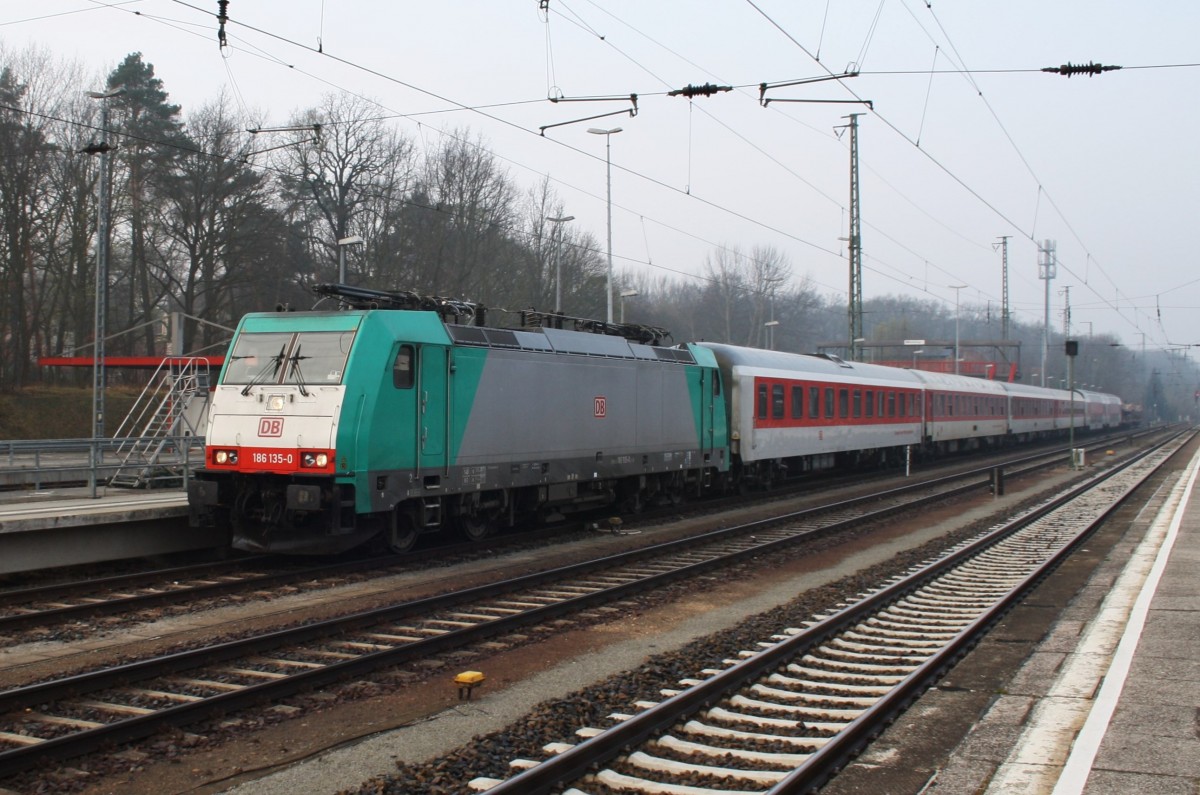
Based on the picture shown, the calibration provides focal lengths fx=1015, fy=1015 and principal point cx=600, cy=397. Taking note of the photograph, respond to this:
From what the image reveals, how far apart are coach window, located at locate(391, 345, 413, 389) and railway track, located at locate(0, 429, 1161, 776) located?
9.65 ft

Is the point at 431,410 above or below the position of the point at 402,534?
above

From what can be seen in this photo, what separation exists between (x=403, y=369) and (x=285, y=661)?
516cm

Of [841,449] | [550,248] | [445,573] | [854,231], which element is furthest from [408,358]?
[550,248]

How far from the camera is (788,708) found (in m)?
7.11

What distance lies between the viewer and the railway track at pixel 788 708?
5633 millimetres

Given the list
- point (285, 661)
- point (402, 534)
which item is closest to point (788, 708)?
point (285, 661)

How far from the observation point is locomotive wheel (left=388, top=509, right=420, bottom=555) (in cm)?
1339

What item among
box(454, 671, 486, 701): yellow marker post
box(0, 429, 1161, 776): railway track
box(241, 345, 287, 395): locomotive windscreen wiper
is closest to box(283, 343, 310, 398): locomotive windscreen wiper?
box(241, 345, 287, 395): locomotive windscreen wiper

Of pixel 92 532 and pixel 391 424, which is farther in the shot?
pixel 92 532

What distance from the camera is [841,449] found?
92.8 ft

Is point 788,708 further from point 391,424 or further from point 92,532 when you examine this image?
point 92,532

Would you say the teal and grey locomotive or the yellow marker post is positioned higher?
the teal and grey locomotive

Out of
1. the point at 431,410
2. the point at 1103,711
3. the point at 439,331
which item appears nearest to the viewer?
the point at 1103,711

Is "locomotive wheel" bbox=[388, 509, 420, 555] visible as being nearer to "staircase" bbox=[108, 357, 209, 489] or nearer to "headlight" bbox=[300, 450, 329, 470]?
"headlight" bbox=[300, 450, 329, 470]
